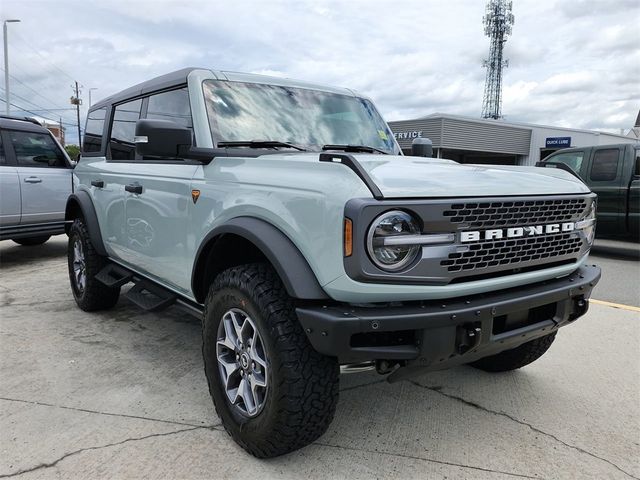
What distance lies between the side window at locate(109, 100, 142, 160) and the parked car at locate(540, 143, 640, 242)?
653cm

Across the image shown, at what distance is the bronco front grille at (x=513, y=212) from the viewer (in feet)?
7.14

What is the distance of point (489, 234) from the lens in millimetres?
2248

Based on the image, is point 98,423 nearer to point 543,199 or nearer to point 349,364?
point 349,364

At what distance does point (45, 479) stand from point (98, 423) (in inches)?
19.5

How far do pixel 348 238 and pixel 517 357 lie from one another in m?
1.98

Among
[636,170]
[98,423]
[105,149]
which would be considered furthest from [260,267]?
[636,170]

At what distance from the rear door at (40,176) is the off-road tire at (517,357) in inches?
251

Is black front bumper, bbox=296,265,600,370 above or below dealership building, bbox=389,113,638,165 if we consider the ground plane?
below

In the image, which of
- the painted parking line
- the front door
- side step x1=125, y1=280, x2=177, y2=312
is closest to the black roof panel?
the front door

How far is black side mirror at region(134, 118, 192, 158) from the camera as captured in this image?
2786mm

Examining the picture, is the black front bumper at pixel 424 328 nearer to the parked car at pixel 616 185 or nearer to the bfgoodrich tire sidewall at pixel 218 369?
the bfgoodrich tire sidewall at pixel 218 369

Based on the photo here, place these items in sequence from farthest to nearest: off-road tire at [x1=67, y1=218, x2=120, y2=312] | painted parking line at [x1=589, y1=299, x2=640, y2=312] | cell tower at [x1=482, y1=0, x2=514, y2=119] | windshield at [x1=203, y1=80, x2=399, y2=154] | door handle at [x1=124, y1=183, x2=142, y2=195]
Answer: cell tower at [x1=482, y1=0, x2=514, y2=119] < painted parking line at [x1=589, y1=299, x2=640, y2=312] < off-road tire at [x1=67, y1=218, x2=120, y2=312] < door handle at [x1=124, y1=183, x2=142, y2=195] < windshield at [x1=203, y1=80, x2=399, y2=154]

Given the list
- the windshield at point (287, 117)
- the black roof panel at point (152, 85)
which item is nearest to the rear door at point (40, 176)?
the black roof panel at point (152, 85)

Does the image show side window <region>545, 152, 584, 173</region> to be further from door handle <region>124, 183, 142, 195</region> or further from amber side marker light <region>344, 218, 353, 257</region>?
amber side marker light <region>344, 218, 353, 257</region>
